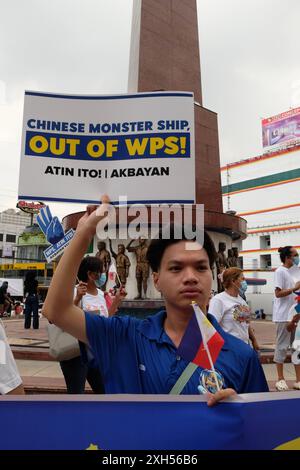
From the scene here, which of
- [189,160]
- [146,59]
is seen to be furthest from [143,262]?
[189,160]

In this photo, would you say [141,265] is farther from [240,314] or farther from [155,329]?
[155,329]

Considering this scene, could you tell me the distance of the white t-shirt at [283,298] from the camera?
475 centimetres

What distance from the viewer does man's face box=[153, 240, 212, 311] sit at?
148 cm

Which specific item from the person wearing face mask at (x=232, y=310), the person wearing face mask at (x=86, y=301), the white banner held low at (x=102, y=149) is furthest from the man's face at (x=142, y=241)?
the white banner held low at (x=102, y=149)

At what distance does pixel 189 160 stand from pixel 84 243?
4.33 feet

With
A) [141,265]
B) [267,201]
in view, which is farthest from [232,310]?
[267,201]

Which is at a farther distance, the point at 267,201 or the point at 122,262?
the point at 267,201

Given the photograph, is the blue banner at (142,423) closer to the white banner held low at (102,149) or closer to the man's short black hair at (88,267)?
the white banner held low at (102,149)

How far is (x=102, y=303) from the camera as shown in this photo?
3379mm

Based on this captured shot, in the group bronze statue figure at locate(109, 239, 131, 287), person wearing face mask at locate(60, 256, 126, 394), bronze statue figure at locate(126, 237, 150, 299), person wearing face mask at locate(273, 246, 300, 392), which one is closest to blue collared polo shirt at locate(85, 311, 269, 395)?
person wearing face mask at locate(60, 256, 126, 394)

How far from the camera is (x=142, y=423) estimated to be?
3.90 ft

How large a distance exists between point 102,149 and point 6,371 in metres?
1.42

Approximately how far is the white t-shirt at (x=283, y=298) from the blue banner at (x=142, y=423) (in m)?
3.71

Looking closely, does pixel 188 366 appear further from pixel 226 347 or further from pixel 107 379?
pixel 107 379
